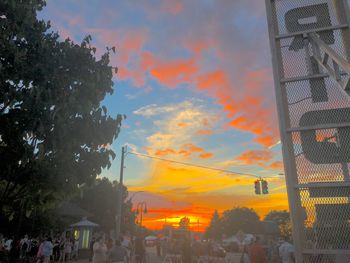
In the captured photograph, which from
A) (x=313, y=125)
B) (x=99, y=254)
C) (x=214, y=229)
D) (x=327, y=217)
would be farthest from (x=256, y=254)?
(x=214, y=229)

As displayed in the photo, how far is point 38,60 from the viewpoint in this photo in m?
8.85

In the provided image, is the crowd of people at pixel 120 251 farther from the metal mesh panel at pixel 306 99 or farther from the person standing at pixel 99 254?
the metal mesh panel at pixel 306 99

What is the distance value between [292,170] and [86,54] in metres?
6.95

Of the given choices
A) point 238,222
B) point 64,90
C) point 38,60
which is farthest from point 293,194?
point 238,222

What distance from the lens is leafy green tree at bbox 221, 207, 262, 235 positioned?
96.3 meters

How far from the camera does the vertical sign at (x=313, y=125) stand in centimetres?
421

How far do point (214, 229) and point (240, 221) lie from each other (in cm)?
1273

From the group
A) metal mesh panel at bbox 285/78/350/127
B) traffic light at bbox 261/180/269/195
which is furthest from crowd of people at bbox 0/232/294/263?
metal mesh panel at bbox 285/78/350/127

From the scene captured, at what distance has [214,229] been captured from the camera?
107 meters

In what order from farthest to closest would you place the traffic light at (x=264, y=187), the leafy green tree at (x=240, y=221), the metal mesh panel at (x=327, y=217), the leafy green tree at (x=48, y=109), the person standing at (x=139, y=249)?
the leafy green tree at (x=240, y=221) < the traffic light at (x=264, y=187) < the person standing at (x=139, y=249) < the leafy green tree at (x=48, y=109) < the metal mesh panel at (x=327, y=217)

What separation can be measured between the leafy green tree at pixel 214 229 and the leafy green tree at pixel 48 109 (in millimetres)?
97400

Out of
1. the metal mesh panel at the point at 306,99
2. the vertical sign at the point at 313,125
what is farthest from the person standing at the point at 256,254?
the metal mesh panel at the point at 306,99

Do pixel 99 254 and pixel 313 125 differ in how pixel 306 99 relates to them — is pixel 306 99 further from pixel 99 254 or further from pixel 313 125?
pixel 99 254

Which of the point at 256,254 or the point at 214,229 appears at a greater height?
the point at 214,229
